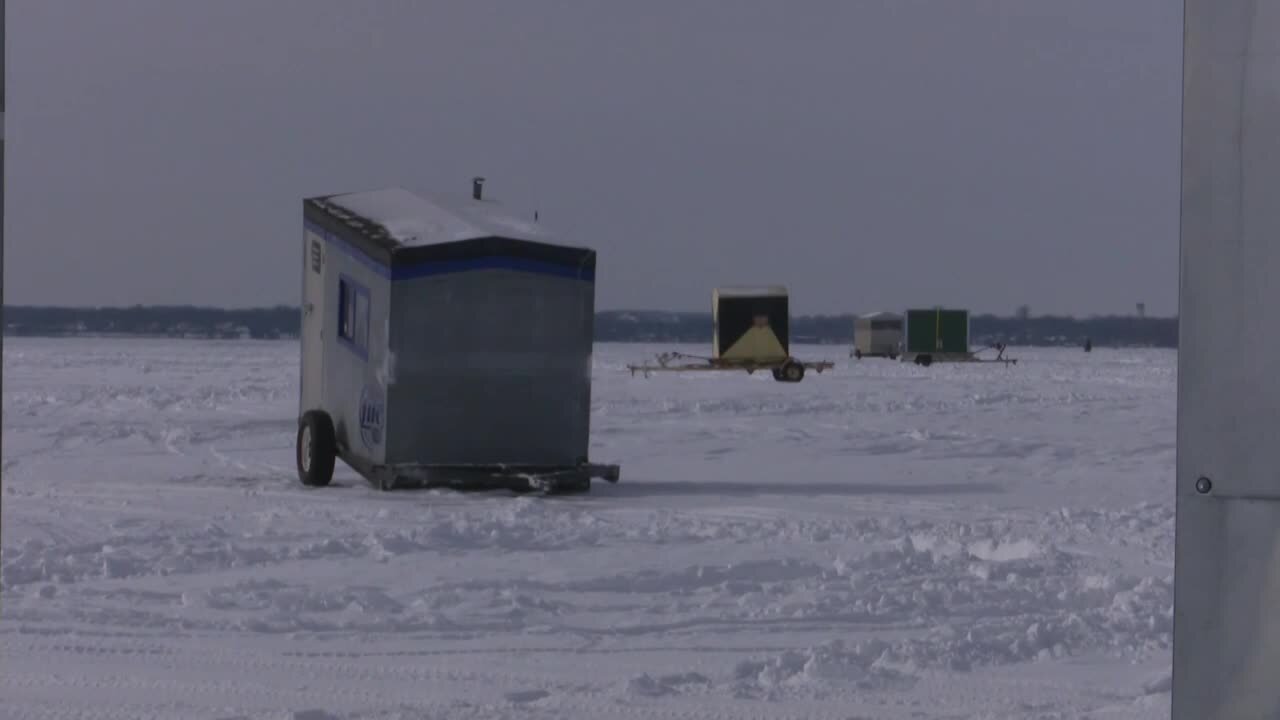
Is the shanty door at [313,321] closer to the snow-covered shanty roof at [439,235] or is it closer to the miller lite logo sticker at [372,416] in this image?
the snow-covered shanty roof at [439,235]

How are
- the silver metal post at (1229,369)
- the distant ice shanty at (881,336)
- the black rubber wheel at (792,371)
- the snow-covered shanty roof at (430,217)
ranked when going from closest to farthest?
1. the silver metal post at (1229,369)
2. the snow-covered shanty roof at (430,217)
3. the black rubber wheel at (792,371)
4. the distant ice shanty at (881,336)

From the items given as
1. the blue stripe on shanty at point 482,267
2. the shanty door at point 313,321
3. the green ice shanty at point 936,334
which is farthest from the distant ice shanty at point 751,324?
the blue stripe on shanty at point 482,267

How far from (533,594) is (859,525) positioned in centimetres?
307

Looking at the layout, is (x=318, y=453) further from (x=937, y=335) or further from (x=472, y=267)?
(x=937, y=335)

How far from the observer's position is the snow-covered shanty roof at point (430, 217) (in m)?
11.9

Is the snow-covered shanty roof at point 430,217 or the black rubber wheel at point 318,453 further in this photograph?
the black rubber wheel at point 318,453

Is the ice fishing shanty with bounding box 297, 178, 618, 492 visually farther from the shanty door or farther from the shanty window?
the shanty door

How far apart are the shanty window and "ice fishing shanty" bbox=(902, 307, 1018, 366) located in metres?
37.1

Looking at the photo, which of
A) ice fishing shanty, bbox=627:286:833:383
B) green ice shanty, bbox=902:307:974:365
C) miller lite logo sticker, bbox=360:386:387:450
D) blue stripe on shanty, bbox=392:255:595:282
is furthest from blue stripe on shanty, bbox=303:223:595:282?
green ice shanty, bbox=902:307:974:365

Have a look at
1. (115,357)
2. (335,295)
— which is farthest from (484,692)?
(115,357)

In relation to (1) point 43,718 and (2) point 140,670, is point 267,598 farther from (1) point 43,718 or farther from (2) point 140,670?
(1) point 43,718

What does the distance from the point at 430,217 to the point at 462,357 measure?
1.35 m

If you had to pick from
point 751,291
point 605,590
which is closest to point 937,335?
point 751,291

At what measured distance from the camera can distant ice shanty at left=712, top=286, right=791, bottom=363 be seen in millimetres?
36750
